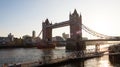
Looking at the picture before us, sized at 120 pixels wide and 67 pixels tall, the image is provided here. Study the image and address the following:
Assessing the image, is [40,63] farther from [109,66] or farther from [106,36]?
[106,36]

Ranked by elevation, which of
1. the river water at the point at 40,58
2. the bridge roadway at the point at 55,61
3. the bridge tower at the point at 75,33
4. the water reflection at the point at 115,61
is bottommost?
the river water at the point at 40,58

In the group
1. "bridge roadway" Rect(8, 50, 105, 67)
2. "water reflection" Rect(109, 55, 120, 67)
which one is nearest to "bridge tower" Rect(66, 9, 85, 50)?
"bridge roadway" Rect(8, 50, 105, 67)

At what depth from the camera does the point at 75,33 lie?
450 feet

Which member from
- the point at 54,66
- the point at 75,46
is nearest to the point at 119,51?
the point at 54,66

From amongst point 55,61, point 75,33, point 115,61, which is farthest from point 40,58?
point 75,33

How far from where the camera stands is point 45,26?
19738 centimetres

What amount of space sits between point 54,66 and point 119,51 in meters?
29.5

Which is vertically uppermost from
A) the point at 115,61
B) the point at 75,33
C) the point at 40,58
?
the point at 75,33

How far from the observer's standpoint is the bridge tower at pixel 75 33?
13071 cm

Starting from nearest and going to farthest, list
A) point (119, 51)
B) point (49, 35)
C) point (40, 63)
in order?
point (40, 63) → point (119, 51) → point (49, 35)

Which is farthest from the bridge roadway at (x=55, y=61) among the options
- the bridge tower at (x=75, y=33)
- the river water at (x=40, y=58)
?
the bridge tower at (x=75, y=33)

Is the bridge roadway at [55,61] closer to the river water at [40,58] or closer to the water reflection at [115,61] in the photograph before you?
the river water at [40,58]

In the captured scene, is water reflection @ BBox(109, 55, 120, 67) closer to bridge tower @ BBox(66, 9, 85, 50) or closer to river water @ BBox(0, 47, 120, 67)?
river water @ BBox(0, 47, 120, 67)

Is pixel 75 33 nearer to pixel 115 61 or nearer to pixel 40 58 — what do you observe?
pixel 40 58
